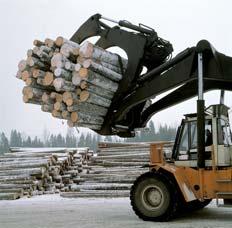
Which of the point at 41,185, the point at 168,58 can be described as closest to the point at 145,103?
the point at 168,58

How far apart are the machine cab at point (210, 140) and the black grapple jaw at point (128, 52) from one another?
1.19 m

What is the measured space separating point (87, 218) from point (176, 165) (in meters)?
2.28

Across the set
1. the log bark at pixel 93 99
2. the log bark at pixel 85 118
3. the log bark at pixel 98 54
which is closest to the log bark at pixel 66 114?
the log bark at pixel 85 118

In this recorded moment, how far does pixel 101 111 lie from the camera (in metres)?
10.4

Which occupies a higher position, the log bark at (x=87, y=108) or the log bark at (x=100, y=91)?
the log bark at (x=100, y=91)


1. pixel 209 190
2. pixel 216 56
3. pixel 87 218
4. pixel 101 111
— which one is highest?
pixel 216 56

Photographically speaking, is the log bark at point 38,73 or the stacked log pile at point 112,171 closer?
the log bark at point 38,73

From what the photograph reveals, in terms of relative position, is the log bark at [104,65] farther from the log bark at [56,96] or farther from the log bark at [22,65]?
the log bark at [22,65]

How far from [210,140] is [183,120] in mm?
886

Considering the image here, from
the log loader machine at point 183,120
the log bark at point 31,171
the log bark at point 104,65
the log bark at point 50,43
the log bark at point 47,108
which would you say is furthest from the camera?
the log bark at point 31,171

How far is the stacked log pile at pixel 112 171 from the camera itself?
1611 centimetres

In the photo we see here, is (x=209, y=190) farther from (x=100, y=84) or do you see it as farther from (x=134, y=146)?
(x=134, y=146)

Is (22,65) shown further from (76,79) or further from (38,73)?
(76,79)

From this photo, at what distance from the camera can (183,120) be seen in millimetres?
10219
